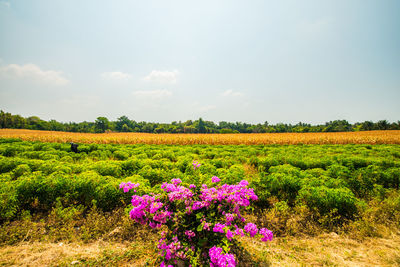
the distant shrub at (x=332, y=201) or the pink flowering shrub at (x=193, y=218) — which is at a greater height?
the pink flowering shrub at (x=193, y=218)

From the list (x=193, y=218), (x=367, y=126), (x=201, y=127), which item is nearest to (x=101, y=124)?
(x=201, y=127)

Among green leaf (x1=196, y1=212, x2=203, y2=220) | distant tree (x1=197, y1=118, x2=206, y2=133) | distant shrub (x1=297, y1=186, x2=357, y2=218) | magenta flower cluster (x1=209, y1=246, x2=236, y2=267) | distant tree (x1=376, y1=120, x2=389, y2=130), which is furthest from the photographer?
distant tree (x1=197, y1=118, x2=206, y2=133)

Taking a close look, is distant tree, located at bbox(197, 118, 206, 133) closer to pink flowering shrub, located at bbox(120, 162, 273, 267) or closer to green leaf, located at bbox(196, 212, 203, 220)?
pink flowering shrub, located at bbox(120, 162, 273, 267)

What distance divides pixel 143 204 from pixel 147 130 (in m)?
106

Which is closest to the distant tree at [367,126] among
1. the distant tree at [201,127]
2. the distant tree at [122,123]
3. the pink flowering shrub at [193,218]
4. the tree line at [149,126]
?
the tree line at [149,126]

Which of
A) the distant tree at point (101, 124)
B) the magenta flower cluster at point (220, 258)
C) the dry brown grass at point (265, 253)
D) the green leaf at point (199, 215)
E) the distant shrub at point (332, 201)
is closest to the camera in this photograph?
the magenta flower cluster at point (220, 258)

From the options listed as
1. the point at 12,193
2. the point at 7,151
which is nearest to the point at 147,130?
the point at 7,151

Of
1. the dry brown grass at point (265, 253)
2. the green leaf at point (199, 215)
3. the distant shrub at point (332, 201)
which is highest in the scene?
the green leaf at point (199, 215)

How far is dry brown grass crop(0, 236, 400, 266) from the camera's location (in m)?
3.07

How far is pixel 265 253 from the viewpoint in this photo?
11.0 ft

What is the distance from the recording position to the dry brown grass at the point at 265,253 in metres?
3.07

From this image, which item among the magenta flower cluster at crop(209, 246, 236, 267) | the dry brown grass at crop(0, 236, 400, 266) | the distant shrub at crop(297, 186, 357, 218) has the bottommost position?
the dry brown grass at crop(0, 236, 400, 266)

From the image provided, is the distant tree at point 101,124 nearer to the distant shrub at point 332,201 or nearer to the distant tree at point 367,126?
the distant shrub at point 332,201

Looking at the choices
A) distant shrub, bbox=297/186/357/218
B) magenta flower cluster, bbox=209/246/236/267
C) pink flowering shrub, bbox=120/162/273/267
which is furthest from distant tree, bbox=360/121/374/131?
magenta flower cluster, bbox=209/246/236/267
